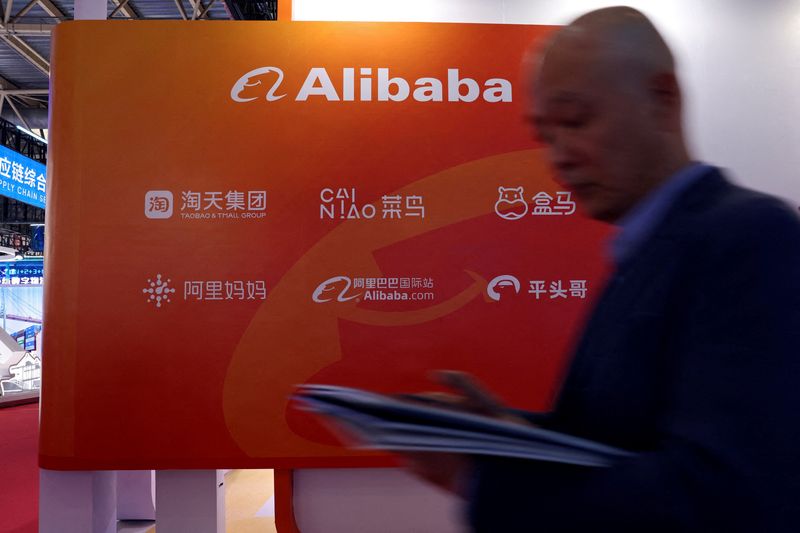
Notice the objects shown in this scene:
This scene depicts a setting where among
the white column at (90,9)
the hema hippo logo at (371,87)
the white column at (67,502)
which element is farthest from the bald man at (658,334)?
the white column at (90,9)

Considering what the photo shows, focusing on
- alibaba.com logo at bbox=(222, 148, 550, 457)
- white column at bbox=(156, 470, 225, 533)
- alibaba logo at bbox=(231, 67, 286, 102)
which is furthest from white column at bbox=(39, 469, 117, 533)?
alibaba logo at bbox=(231, 67, 286, 102)

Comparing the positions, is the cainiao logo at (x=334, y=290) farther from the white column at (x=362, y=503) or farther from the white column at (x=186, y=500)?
the white column at (x=186, y=500)

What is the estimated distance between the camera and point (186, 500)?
9.58ft

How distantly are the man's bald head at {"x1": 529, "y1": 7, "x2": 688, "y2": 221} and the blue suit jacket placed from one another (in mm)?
66

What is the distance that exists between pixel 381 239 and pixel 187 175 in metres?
0.95

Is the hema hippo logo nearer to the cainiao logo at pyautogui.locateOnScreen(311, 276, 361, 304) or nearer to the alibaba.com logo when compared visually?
the alibaba.com logo

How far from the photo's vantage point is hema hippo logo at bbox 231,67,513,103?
2.89 metres

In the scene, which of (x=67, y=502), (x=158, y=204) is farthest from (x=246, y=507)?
(x=158, y=204)

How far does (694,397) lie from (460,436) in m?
0.20

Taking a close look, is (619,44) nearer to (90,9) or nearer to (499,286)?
(499,286)

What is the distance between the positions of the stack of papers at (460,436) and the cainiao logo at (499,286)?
2300 mm

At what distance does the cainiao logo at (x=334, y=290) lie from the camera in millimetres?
2824

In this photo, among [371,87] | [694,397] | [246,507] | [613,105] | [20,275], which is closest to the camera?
[694,397]

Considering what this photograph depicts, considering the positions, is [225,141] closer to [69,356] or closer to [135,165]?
[135,165]
